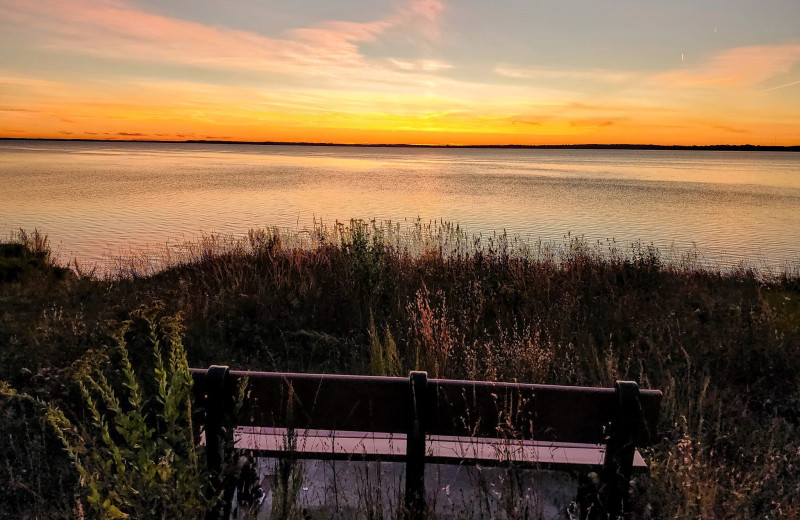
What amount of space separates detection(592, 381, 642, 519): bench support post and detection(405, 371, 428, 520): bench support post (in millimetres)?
930

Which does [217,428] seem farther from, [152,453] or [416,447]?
[416,447]

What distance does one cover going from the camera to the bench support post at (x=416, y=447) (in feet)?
9.41

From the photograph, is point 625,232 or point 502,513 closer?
point 502,513

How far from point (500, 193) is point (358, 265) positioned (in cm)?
3835

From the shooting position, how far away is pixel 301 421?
310 cm

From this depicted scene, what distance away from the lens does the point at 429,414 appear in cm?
292

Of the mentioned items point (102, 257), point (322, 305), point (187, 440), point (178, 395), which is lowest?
point (102, 257)

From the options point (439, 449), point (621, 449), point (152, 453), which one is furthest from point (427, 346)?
point (152, 453)

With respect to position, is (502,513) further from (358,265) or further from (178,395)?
(358,265)

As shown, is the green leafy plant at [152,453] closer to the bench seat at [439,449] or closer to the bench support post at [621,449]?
the bench seat at [439,449]

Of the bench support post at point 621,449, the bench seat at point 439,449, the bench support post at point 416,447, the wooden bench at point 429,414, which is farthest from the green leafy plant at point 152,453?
the bench support post at point 621,449

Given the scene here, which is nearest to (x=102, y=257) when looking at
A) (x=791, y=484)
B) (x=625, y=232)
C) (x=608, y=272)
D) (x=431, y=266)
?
(x=431, y=266)

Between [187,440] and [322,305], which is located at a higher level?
[187,440]

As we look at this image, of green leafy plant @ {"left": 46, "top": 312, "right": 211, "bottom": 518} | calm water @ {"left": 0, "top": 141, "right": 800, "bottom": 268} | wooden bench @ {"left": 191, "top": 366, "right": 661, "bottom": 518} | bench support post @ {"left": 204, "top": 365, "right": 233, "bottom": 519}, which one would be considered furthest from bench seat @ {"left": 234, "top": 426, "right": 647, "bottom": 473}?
calm water @ {"left": 0, "top": 141, "right": 800, "bottom": 268}
